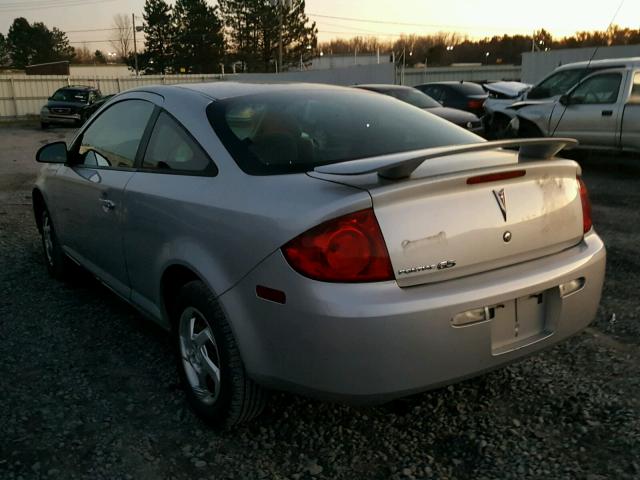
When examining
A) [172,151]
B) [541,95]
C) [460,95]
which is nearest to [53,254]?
[172,151]

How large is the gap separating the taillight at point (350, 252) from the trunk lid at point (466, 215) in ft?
0.13

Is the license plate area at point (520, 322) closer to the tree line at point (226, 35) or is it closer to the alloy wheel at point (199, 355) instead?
the alloy wheel at point (199, 355)

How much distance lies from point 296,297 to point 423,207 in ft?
1.85

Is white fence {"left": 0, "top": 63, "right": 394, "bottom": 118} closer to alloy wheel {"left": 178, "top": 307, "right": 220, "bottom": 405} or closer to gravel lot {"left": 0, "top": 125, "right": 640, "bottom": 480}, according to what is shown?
gravel lot {"left": 0, "top": 125, "right": 640, "bottom": 480}

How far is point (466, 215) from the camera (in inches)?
89.4

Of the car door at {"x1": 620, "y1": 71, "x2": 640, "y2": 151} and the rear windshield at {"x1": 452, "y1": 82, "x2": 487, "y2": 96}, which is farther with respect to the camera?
the rear windshield at {"x1": 452, "y1": 82, "x2": 487, "y2": 96}

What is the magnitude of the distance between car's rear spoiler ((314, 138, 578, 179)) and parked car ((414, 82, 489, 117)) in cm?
1263

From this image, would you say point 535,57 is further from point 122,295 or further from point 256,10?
point 256,10

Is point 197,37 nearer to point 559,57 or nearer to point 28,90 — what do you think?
point 28,90

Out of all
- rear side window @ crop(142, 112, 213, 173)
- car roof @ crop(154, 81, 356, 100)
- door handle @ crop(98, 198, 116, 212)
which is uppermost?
car roof @ crop(154, 81, 356, 100)

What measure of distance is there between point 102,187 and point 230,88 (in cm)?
95

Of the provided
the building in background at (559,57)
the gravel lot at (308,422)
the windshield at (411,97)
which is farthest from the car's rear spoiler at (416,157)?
the building in background at (559,57)

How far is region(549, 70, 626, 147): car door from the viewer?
9094mm

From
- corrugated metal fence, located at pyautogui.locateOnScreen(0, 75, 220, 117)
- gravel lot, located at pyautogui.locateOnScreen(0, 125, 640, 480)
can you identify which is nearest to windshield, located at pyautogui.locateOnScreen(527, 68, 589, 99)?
gravel lot, located at pyautogui.locateOnScreen(0, 125, 640, 480)
